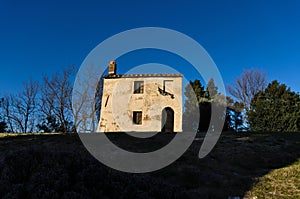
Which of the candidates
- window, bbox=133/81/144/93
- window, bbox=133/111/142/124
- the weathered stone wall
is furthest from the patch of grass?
window, bbox=133/81/144/93

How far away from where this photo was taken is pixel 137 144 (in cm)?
1159

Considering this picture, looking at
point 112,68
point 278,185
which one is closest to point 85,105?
point 112,68

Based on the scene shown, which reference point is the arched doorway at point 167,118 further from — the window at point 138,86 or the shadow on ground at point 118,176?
the shadow on ground at point 118,176

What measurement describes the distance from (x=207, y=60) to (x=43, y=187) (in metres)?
8.81

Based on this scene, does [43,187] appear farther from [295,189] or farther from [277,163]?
[277,163]

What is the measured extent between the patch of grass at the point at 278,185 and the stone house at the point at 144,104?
13.7 metres

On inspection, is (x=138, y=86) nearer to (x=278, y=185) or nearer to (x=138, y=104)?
(x=138, y=104)

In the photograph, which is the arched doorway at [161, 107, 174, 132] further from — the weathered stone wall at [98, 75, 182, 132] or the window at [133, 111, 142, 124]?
the window at [133, 111, 142, 124]

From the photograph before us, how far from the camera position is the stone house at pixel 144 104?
21.6 meters

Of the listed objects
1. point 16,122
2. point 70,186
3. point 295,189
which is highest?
point 16,122

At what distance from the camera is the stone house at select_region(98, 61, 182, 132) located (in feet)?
71.0

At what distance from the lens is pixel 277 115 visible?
22.3 metres

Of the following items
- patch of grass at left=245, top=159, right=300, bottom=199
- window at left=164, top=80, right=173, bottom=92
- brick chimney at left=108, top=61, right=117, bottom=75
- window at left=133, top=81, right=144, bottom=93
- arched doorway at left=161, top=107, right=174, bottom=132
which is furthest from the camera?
brick chimney at left=108, top=61, right=117, bottom=75

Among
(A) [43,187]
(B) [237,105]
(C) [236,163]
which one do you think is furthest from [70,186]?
(B) [237,105]
